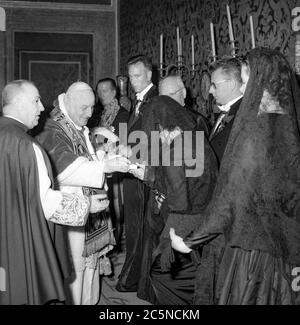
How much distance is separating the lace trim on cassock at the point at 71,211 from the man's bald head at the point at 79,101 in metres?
0.86

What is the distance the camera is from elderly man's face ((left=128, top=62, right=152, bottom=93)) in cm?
369

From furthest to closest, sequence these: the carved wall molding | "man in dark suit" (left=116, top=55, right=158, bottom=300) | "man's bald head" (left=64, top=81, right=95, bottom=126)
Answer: the carved wall molding → "man in dark suit" (left=116, top=55, right=158, bottom=300) → "man's bald head" (left=64, top=81, right=95, bottom=126)

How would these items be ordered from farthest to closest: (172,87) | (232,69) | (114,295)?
(114,295)
(172,87)
(232,69)

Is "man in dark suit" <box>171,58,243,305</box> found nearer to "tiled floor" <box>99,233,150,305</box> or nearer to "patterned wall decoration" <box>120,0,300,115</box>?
"patterned wall decoration" <box>120,0,300,115</box>

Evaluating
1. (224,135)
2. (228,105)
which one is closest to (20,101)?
(224,135)

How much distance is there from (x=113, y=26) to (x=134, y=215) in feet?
14.4

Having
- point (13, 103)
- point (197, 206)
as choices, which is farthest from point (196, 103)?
point (13, 103)

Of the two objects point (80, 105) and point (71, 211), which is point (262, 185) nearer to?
point (71, 211)

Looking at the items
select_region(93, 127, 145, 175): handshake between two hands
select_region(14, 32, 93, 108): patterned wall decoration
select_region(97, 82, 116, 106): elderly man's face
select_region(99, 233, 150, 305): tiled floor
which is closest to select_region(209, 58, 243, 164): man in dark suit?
select_region(93, 127, 145, 175): handshake between two hands

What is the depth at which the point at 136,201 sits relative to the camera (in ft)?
12.3

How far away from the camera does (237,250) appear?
1.93m

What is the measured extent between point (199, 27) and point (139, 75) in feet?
4.03

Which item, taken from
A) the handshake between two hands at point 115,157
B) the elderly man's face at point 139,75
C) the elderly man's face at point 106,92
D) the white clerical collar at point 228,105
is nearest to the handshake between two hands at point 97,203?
the handshake between two hands at point 115,157
